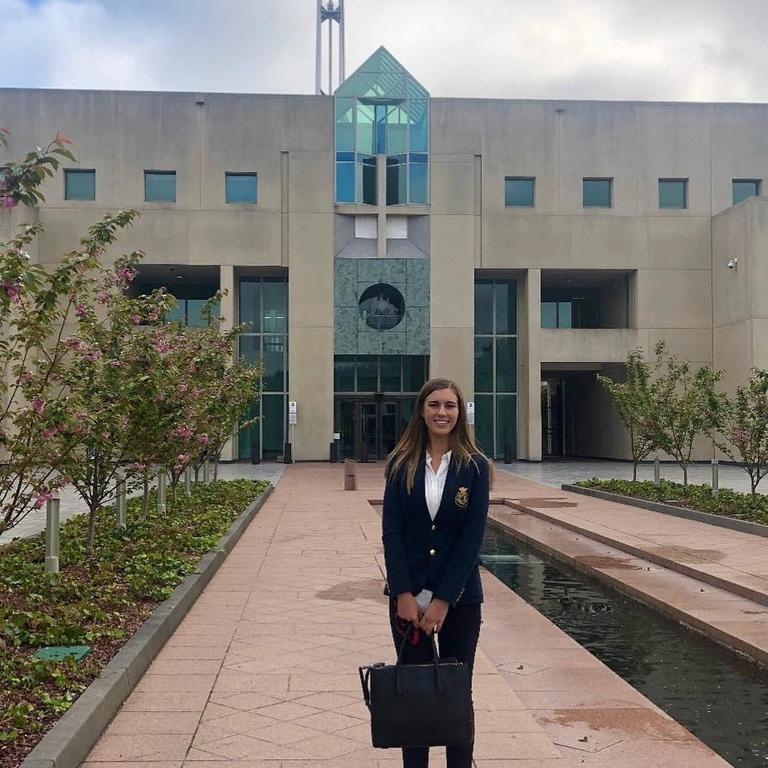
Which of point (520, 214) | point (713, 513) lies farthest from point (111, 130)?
point (713, 513)

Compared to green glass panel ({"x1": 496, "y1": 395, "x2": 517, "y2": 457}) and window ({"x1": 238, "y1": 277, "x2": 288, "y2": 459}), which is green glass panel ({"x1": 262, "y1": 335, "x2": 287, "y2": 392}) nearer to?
window ({"x1": 238, "y1": 277, "x2": 288, "y2": 459})

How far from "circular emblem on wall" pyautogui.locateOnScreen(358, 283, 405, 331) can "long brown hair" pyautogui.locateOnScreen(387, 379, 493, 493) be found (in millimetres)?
30710

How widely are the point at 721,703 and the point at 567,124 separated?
32.2 m

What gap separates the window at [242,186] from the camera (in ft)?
112

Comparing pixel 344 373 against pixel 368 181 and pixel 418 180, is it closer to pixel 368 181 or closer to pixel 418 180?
pixel 368 181

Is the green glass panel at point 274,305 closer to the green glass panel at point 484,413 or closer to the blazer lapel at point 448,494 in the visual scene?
the green glass panel at point 484,413

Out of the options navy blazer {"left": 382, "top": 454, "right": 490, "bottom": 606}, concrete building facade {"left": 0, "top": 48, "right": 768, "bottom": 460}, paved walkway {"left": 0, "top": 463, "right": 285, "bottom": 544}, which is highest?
concrete building facade {"left": 0, "top": 48, "right": 768, "bottom": 460}

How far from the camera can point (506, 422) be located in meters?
36.2

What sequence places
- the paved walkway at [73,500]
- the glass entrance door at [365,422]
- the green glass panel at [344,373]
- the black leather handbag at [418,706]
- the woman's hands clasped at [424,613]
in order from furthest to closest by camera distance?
the glass entrance door at [365,422], the green glass panel at [344,373], the paved walkway at [73,500], the woman's hands clasped at [424,613], the black leather handbag at [418,706]

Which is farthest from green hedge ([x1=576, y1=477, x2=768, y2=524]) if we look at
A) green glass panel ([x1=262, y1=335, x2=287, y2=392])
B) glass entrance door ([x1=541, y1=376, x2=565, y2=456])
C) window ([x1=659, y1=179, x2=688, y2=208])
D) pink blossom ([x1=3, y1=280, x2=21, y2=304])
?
glass entrance door ([x1=541, y1=376, x2=565, y2=456])

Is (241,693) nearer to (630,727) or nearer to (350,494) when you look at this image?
(630,727)

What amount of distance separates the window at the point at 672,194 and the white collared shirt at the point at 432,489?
1338 inches

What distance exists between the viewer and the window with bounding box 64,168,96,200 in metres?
33.4

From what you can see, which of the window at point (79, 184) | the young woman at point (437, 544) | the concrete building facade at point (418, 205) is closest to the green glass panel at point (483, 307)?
the concrete building facade at point (418, 205)
